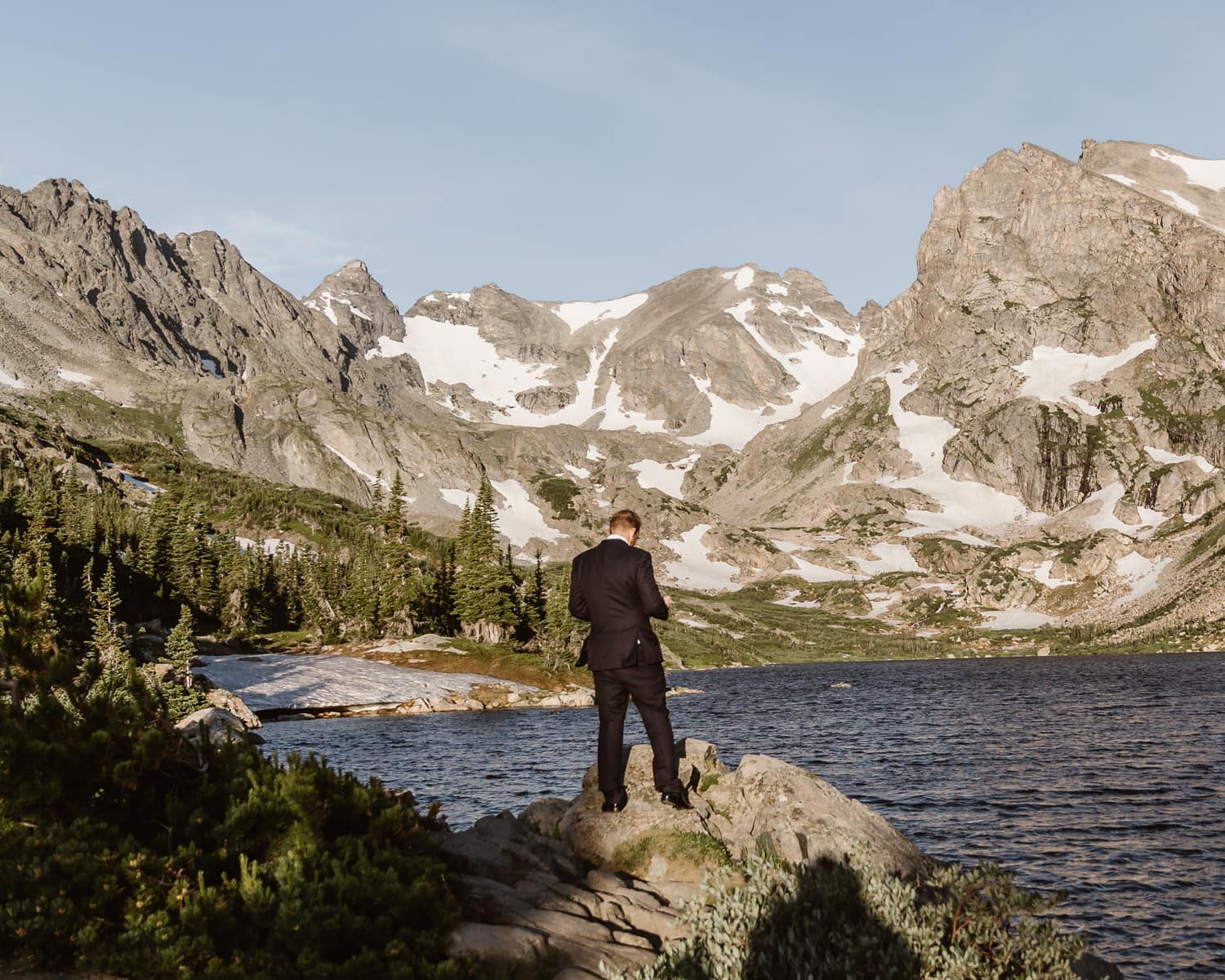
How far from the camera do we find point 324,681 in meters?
80.5

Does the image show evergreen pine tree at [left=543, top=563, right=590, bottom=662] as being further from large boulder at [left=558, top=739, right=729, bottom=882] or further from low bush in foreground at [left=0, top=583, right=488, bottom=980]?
low bush in foreground at [left=0, top=583, right=488, bottom=980]

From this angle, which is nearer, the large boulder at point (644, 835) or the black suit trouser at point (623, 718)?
the black suit trouser at point (623, 718)

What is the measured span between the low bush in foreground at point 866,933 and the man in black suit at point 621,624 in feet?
12.9

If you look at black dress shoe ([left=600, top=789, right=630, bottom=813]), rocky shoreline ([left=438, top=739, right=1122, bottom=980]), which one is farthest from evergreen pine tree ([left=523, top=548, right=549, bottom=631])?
black dress shoe ([left=600, top=789, right=630, bottom=813])

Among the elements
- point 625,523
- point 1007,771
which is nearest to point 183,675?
point 1007,771

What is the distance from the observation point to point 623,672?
12.8 metres

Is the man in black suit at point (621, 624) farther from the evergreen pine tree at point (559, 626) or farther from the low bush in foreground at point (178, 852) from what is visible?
the evergreen pine tree at point (559, 626)

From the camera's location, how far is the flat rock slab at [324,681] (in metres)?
73.2

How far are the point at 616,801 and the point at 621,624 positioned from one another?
3460 millimetres

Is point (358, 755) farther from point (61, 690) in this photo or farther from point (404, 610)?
point (404, 610)

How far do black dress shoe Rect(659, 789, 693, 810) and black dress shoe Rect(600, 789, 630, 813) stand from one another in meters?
0.67

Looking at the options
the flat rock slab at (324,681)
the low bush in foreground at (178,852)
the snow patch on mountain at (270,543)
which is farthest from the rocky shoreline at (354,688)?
the snow patch on mountain at (270,543)

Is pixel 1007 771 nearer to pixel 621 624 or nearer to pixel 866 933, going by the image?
pixel 621 624

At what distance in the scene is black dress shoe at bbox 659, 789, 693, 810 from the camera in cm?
1405
